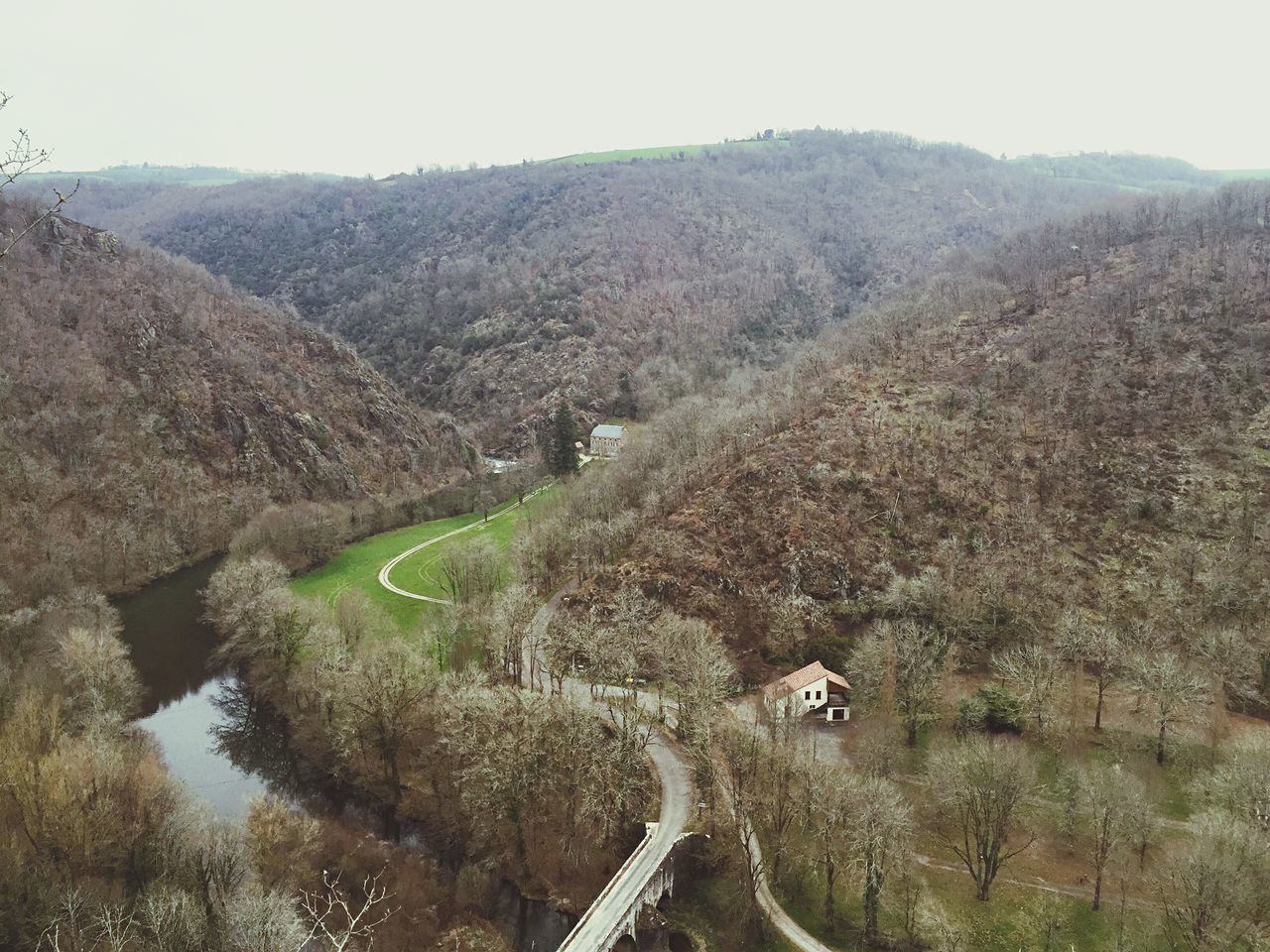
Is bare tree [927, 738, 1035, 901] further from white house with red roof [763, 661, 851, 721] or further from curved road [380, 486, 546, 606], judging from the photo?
curved road [380, 486, 546, 606]

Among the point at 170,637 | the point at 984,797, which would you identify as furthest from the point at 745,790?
the point at 170,637

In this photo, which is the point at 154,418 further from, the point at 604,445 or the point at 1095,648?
the point at 1095,648

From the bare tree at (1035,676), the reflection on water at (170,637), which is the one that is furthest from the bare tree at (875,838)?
the reflection on water at (170,637)

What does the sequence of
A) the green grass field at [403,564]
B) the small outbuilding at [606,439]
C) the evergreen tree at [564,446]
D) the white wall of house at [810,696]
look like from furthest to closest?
the small outbuilding at [606,439] < the evergreen tree at [564,446] < the green grass field at [403,564] < the white wall of house at [810,696]

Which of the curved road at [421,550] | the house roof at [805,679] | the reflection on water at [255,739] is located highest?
the house roof at [805,679]

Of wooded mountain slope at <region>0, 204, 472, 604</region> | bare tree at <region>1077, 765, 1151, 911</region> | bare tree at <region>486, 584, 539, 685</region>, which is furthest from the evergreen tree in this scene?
bare tree at <region>1077, 765, 1151, 911</region>

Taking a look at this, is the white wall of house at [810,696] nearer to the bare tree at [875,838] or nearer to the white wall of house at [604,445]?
the bare tree at [875,838]
